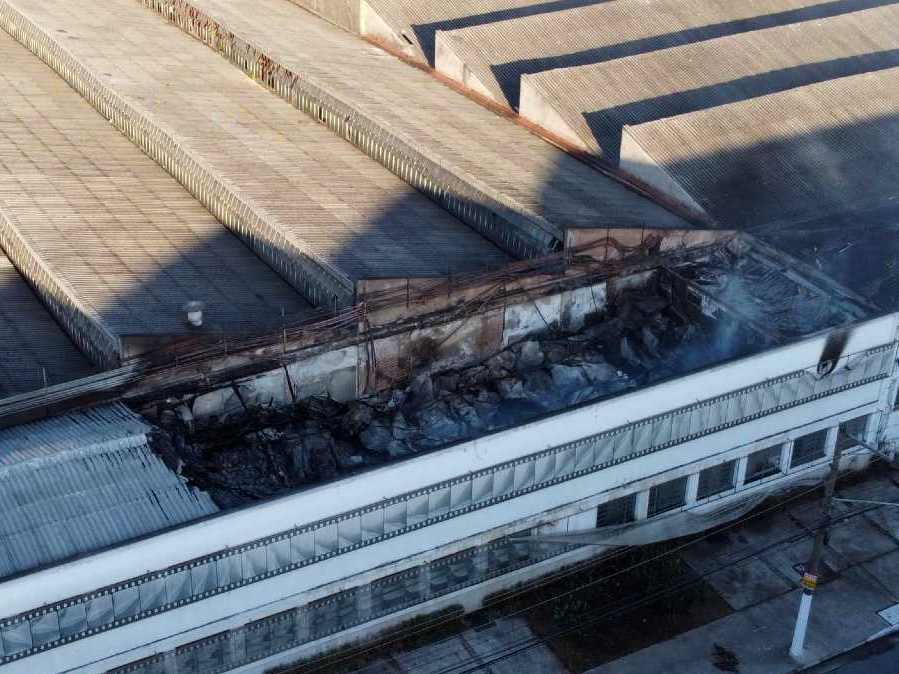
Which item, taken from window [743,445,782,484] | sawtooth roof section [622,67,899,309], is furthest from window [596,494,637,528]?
sawtooth roof section [622,67,899,309]

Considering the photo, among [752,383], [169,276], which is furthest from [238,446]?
[752,383]

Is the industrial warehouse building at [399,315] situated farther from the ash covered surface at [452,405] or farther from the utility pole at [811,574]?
the utility pole at [811,574]

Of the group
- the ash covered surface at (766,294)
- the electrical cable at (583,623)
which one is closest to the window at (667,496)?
the electrical cable at (583,623)

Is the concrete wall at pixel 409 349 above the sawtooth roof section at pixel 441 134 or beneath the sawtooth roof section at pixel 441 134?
beneath

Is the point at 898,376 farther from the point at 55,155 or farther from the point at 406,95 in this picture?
the point at 55,155

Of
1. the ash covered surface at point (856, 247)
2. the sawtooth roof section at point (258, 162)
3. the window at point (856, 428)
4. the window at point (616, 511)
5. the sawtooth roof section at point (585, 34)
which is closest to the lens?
the window at point (616, 511)
